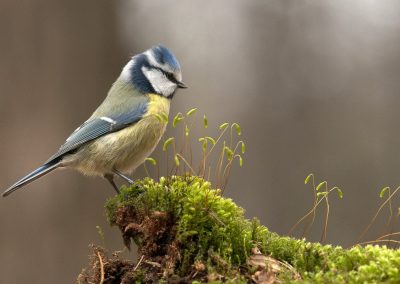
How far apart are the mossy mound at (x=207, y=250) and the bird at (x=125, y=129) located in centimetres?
112

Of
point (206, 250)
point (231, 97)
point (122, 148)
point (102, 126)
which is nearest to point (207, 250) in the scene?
point (206, 250)

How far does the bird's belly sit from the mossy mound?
1.10 meters

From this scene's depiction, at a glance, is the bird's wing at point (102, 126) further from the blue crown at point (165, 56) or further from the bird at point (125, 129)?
the blue crown at point (165, 56)

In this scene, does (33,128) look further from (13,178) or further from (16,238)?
(16,238)

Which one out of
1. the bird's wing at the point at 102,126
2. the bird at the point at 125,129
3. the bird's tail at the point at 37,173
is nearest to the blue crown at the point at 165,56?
the bird at the point at 125,129

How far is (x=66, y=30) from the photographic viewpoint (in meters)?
4.83

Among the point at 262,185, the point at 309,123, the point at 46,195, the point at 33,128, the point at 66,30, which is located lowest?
the point at 262,185

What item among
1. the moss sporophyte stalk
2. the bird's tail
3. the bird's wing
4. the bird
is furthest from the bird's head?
the moss sporophyte stalk

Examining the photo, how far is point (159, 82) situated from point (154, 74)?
60 millimetres

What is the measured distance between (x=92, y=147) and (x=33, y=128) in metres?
1.46

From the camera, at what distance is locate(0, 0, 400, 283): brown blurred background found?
4.53 meters

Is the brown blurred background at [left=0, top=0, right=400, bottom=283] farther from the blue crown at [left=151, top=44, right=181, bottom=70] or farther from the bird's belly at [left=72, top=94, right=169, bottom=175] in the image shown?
the blue crown at [left=151, top=44, right=181, bottom=70]

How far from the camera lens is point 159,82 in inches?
137

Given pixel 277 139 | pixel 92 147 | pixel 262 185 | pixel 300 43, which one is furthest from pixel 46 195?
pixel 300 43
